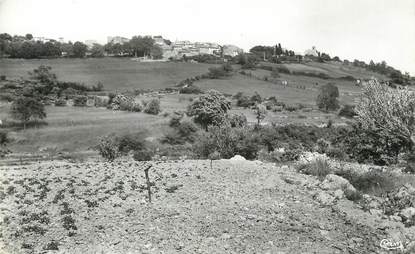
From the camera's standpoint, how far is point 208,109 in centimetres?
7750

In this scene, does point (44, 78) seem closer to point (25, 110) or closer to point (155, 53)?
point (25, 110)

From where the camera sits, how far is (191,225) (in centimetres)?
1859

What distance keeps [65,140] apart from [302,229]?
50.1 metres

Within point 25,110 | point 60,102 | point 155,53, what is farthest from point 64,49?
point 25,110

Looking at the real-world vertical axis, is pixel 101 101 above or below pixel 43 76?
below

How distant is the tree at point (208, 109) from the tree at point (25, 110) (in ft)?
76.9

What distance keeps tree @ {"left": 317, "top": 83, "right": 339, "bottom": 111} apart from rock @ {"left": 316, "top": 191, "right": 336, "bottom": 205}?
78.5 m

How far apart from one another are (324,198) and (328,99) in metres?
79.2

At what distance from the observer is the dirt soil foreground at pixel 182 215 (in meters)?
17.2

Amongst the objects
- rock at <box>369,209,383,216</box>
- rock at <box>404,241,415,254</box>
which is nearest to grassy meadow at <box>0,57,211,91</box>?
rock at <box>369,209,383,216</box>

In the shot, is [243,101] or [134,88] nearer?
[243,101]

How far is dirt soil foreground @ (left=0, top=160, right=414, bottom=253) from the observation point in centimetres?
1719

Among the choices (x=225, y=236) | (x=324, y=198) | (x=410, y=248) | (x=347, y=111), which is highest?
(x=324, y=198)

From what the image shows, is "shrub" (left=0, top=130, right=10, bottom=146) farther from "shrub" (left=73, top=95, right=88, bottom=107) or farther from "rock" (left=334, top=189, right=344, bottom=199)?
"rock" (left=334, top=189, right=344, bottom=199)
